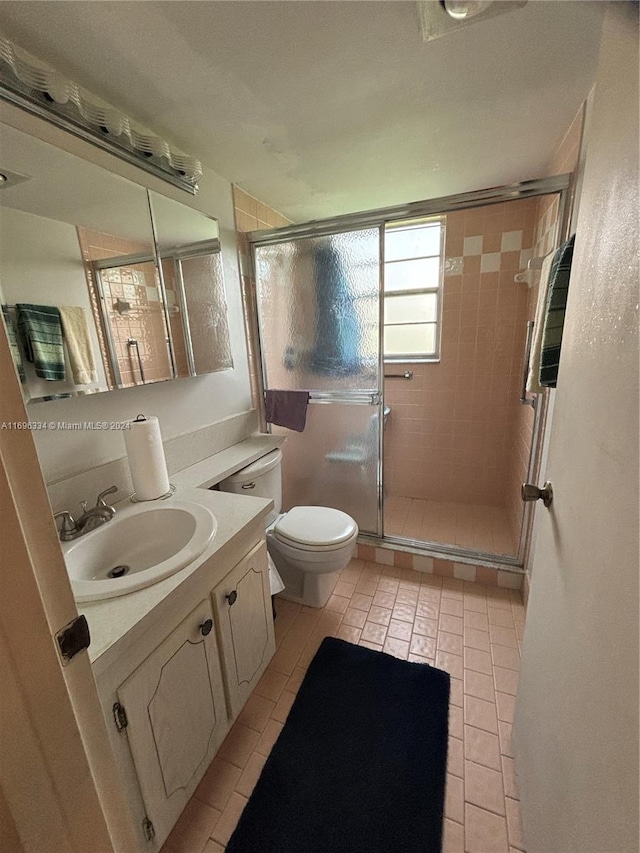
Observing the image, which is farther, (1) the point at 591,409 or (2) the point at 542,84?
(2) the point at 542,84

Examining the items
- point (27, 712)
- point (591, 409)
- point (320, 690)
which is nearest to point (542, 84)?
point (591, 409)

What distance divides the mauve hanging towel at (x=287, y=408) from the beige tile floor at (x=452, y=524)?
987 mm

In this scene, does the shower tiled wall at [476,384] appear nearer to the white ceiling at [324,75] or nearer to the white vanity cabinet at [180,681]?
the white ceiling at [324,75]

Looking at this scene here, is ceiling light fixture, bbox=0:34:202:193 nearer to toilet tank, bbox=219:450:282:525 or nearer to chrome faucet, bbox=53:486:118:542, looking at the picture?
chrome faucet, bbox=53:486:118:542

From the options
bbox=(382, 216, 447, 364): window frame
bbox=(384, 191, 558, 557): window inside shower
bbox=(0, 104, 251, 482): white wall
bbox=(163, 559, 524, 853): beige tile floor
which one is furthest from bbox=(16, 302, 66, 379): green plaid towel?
bbox=(384, 191, 558, 557): window inside shower

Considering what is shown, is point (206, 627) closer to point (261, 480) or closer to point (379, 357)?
point (261, 480)

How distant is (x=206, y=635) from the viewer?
3.29 ft

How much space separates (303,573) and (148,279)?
62.1 inches

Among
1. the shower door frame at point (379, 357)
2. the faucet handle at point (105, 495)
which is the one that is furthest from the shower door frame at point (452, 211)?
the faucet handle at point (105, 495)

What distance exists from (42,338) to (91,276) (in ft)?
0.95

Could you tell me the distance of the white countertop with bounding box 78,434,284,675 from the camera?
720 mm

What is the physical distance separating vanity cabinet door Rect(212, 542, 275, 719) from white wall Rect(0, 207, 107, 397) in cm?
84

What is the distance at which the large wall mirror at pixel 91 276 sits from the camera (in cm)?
99

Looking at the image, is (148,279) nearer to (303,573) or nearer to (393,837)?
(303,573)
